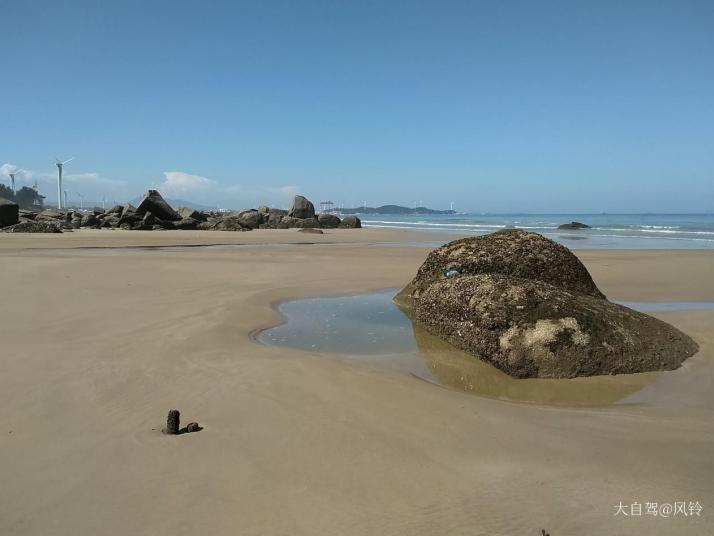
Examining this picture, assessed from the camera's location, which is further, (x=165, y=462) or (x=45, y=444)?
(x=45, y=444)

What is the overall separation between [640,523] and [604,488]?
0.31 m

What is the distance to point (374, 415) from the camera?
12.6ft

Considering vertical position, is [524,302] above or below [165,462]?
above

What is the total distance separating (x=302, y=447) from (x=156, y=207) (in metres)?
38.4

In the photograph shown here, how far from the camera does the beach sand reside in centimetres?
254

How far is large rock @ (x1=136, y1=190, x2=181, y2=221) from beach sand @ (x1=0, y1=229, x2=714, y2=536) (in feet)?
110

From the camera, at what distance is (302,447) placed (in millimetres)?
3277

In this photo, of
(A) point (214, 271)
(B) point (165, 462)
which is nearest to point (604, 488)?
(B) point (165, 462)

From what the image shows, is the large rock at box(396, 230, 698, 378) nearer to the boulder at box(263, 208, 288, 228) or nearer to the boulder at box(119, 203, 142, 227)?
the boulder at box(119, 203, 142, 227)

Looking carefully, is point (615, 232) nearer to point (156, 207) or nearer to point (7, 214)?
point (156, 207)

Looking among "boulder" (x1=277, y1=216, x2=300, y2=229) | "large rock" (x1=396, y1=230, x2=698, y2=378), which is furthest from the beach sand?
"boulder" (x1=277, y1=216, x2=300, y2=229)

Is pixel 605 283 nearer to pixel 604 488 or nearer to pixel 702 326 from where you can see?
pixel 702 326

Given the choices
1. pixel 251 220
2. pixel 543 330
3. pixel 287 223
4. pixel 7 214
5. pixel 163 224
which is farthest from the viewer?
pixel 287 223

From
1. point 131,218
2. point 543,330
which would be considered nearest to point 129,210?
point 131,218
